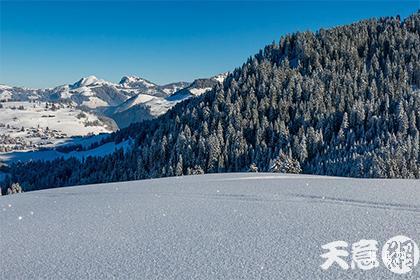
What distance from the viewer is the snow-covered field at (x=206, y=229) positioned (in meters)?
9.67

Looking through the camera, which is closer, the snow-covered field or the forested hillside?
the snow-covered field

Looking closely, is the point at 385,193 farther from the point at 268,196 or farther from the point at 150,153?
the point at 150,153

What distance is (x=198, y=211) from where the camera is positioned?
14.8 metres

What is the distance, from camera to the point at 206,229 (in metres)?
12.5

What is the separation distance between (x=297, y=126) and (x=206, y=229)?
462 ft

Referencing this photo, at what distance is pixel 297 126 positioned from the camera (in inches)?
5861

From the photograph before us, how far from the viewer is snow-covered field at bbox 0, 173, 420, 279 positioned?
31.7 feet

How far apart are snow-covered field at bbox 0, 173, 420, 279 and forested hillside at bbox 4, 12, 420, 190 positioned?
88759 millimetres

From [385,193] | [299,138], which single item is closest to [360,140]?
[299,138]

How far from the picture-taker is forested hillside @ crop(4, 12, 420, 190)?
11794 centimetres

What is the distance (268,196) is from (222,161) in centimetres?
11161

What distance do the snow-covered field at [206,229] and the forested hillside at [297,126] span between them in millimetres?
88759

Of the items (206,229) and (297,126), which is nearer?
(206,229)

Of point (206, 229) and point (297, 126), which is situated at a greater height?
point (297, 126)
